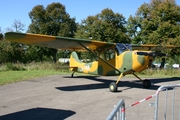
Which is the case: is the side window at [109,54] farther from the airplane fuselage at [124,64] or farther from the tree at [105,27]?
the tree at [105,27]

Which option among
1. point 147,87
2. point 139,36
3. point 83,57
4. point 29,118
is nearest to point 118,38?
point 139,36

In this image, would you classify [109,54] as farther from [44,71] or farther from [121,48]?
[44,71]

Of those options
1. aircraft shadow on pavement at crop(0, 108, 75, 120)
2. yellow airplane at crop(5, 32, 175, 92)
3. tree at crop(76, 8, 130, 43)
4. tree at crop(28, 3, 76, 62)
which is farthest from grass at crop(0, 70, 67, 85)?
tree at crop(28, 3, 76, 62)

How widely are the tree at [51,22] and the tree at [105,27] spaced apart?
24.5 feet

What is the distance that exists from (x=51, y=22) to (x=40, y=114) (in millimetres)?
34740

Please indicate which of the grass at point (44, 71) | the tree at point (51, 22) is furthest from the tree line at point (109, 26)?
the grass at point (44, 71)

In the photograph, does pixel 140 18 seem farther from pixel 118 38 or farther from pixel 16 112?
pixel 16 112

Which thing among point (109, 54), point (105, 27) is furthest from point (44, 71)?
point (105, 27)

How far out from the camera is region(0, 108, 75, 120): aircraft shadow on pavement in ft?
17.7

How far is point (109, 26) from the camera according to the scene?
3034cm

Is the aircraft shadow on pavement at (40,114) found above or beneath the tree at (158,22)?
beneath

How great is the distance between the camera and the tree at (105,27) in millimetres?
29781

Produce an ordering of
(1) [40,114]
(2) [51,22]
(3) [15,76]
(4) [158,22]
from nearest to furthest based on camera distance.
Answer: (1) [40,114] < (3) [15,76] < (4) [158,22] < (2) [51,22]

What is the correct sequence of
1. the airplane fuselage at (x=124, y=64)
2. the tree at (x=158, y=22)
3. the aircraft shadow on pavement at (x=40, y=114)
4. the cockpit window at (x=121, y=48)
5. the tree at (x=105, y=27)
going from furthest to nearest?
1. the tree at (x=105, y=27)
2. the tree at (x=158, y=22)
3. the cockpit window at (x=121, y=48)
4. the airplane fuselage at (x=124, y=64)
5. the aircraft shadow on pavement at (x=40, y=114)
